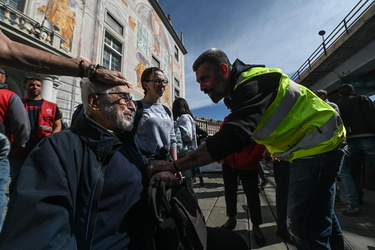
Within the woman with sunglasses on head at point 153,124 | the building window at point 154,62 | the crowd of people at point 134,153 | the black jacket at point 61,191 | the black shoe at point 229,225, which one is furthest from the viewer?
the building window at point 154,62

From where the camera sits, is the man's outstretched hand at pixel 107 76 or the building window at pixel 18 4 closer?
the man's outstretched hand at pixel 107 76

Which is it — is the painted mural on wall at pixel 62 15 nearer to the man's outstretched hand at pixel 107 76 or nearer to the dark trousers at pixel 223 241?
the man's outstretched hand at pixel 107 76

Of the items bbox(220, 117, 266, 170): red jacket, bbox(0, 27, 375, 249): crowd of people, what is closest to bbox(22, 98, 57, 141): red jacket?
bbox(0, 27, 375, 249): crowd of people

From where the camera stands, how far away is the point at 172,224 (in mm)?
904

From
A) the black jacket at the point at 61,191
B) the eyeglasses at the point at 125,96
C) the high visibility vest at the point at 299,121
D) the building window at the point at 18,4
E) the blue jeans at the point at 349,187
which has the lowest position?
the blue jeans at the point at 349,187

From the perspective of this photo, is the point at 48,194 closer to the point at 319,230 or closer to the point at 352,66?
the point at 319,230

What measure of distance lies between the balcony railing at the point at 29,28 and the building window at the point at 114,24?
4.22m

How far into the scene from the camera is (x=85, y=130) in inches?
40.5

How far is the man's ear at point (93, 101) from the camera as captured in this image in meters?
1.28

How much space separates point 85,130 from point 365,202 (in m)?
4.85

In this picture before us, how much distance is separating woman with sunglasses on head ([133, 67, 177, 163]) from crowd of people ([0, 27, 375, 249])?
0.04ft

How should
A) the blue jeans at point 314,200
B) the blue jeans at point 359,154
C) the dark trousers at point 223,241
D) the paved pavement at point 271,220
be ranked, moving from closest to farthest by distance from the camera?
1. the dark trousers at point 223,241
2. the blue jeans at point 314,200
3. the paved pavement at point 271,220
4. the blue jeans at point 359,154

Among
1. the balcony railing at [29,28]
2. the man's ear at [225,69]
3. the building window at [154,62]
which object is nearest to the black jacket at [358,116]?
the man's ear at [225,69]

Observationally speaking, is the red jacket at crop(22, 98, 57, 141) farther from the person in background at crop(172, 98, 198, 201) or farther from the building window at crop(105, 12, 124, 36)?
the building window at crop(105, 12, 124, 36)
